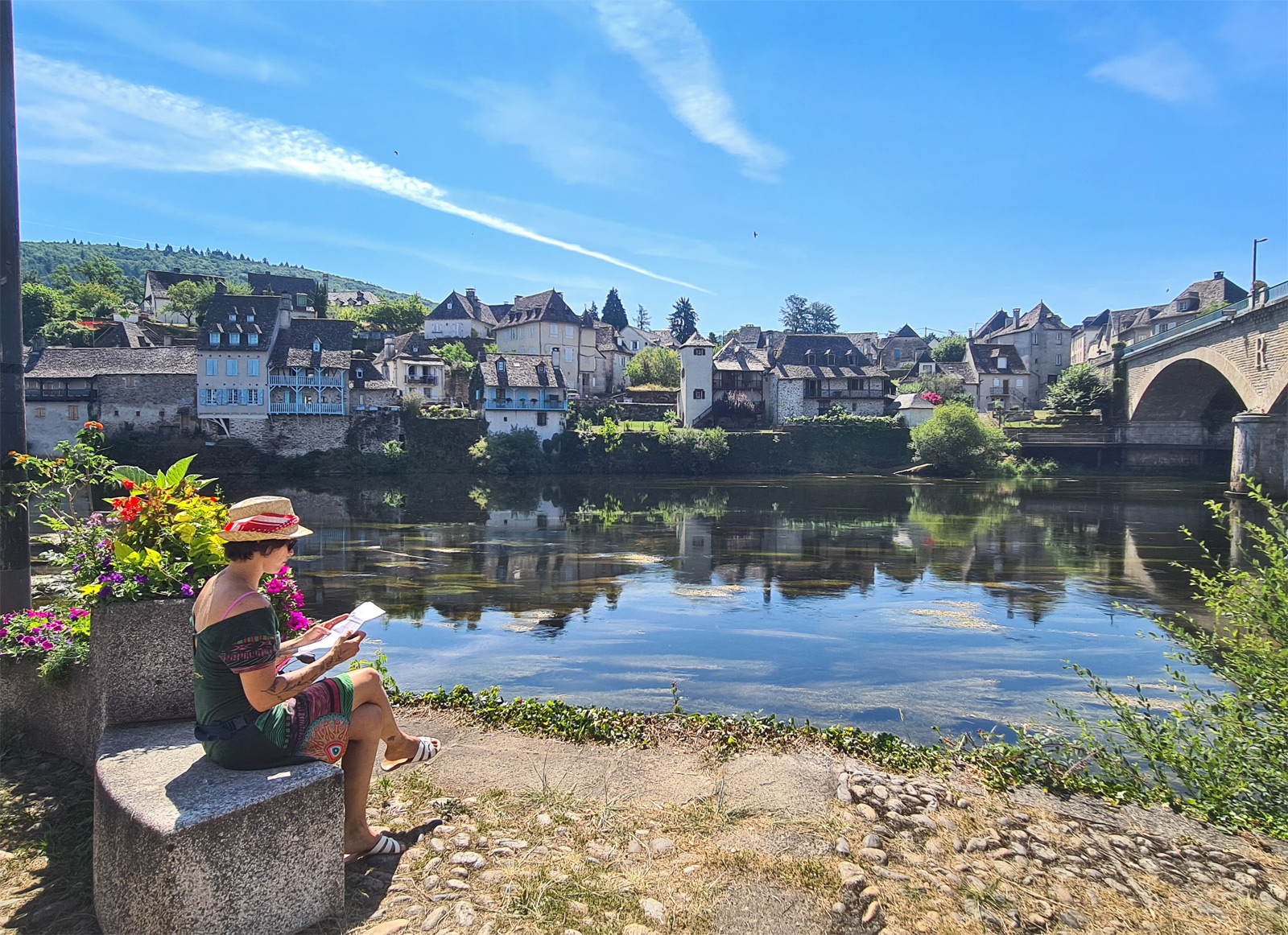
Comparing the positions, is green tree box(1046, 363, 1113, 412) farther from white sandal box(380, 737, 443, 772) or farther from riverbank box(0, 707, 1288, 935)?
white sandal box(380, 737, 443, 772)

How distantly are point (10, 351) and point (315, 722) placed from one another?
415cm

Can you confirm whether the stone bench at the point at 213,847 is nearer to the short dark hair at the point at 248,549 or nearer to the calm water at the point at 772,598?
the short dark hair at the point at 248,549

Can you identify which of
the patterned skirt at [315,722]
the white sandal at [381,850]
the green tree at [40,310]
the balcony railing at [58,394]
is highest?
the green tree at [40,310]

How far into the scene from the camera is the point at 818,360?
72062 millimetres

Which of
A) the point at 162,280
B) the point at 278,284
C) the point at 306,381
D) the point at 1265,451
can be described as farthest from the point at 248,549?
the point at 162,280

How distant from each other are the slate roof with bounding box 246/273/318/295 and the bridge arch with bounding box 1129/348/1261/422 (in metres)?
81.2

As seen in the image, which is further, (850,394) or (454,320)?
(454,320)

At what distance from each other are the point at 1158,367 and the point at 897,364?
4911 centimetres

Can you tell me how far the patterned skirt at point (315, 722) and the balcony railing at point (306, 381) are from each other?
2288 inches

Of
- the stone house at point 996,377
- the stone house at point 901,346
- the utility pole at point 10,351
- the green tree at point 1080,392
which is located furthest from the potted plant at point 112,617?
the stone house at point 901,346

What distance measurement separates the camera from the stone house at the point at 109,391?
2087 inches

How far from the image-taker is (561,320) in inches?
3081

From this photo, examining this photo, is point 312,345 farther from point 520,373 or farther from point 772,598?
point 772,598

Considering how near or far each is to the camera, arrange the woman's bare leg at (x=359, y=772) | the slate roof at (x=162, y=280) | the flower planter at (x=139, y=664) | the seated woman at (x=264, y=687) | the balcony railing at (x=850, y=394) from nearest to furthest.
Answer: the seated woman at (x=264, y=687) → the woman's bare leg at (x=359, y=772) → the flower planter at (x=139, y=664) → the balcony railing at (x=850, y=394) → the slate roof at (x=162, y=280)
